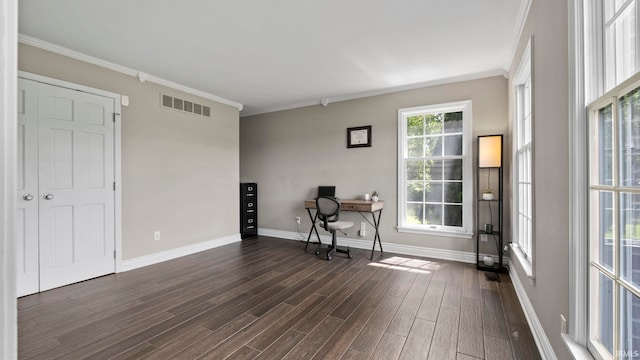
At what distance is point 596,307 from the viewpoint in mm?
1221

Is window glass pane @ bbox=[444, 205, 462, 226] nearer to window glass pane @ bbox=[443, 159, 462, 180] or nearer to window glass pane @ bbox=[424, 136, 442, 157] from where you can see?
window glass pane @ bbox=[443, 159, 462, 180]

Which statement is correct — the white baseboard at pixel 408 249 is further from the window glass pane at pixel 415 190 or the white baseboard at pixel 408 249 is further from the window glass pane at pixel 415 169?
the window glass pane at pixel 415 169

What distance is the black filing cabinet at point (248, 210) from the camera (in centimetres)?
523

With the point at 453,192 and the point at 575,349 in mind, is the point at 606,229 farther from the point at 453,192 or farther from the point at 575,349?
the point at 453,192

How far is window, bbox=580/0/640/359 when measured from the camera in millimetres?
993

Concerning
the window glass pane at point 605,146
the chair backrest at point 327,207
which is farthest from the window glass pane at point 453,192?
the window glass pane at point 605,146

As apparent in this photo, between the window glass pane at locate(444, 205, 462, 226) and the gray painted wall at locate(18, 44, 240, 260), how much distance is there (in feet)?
11.2

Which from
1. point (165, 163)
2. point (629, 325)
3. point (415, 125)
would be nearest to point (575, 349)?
point (629, 325)

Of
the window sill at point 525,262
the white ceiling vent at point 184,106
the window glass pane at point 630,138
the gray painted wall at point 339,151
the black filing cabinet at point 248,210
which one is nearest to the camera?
the window glass pane at point 630,138

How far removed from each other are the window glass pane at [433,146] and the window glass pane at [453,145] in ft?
0.26

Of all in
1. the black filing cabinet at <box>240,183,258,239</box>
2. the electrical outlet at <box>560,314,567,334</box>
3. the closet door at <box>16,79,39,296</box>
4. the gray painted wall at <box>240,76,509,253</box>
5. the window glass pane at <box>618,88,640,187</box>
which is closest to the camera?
the window glass pane at <box>618,88,640,187</box>

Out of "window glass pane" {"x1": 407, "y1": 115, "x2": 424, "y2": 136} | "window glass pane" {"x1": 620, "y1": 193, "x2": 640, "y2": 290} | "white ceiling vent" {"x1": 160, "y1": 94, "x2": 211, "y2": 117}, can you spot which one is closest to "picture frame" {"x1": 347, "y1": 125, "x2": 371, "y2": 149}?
"window glass pane" {"x1": 407, "y1": 115, "x2": 424, "y2": 136}

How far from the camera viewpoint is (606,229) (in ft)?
3.78

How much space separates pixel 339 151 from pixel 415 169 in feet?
4.10
